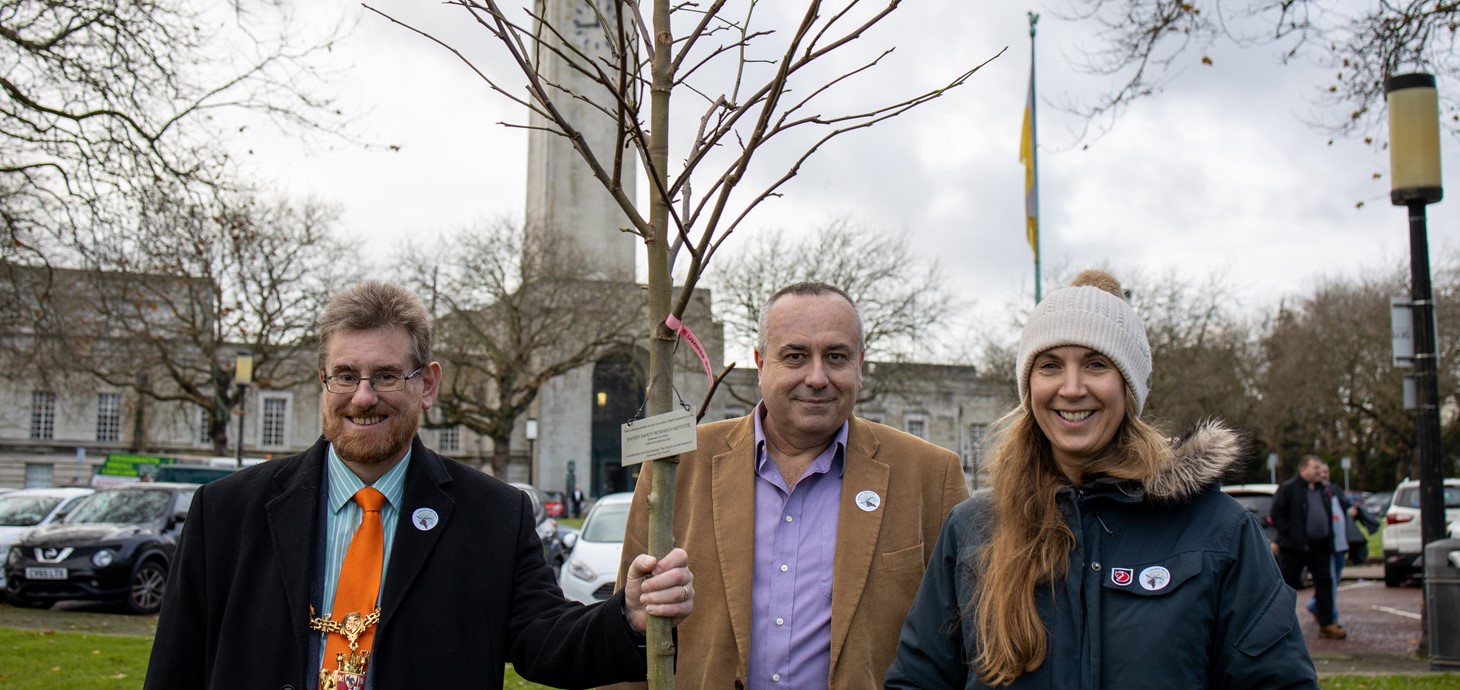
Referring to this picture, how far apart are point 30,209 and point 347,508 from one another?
11164mm

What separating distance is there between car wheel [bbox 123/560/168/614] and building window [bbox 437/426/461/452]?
4791cm

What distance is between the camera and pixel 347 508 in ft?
10.8

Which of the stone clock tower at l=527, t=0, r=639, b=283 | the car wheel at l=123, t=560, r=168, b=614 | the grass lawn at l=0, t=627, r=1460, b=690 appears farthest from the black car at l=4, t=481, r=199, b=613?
the stone clock tower at l=527, t=0, r=639, b=283

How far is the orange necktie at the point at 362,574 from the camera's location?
10.1 feet

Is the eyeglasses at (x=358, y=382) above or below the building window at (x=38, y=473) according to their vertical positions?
above

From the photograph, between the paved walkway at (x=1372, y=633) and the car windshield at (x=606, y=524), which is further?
the car windshield at (x=606, y=524)

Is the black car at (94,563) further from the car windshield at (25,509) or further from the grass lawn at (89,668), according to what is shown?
the grass lawn at (89,668)

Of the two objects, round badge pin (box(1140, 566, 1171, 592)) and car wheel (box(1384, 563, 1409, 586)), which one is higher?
round badge pin (box(1140, 566, 1171, 592))

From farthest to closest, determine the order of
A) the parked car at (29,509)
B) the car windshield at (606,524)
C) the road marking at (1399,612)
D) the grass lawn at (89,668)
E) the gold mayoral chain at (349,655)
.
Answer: the parked car at (29,509), the road marking at (1399,612), the car windshield at (606,524), the grass lawn at (89,668), the gold mayoral chain at (349,655)

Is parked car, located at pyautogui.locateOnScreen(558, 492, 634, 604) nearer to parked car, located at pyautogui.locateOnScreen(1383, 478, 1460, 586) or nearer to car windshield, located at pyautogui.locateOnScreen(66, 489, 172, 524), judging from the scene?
car windshield, located at pyautogui.locateOnScreen(66, 489, 172, 524)

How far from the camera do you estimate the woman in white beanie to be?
99.0 inches

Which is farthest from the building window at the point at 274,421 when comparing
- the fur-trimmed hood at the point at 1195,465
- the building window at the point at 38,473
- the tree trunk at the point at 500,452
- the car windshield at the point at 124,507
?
the fur-trimmed hood at the point at 1195,465

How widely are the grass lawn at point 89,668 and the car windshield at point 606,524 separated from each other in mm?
2632

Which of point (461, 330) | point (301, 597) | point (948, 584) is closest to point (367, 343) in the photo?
point (301, 597)
